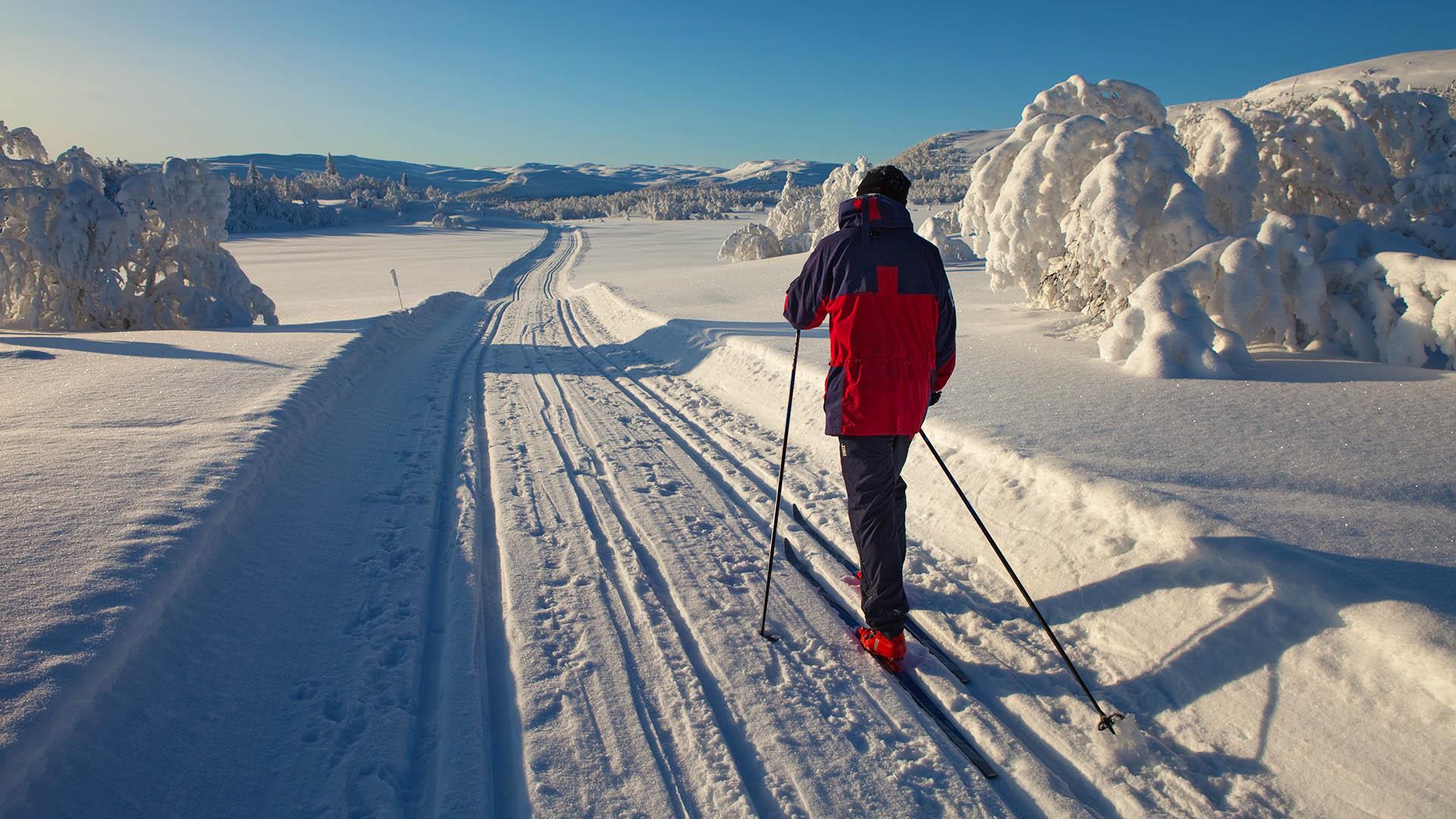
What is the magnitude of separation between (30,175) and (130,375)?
10564 millimetres

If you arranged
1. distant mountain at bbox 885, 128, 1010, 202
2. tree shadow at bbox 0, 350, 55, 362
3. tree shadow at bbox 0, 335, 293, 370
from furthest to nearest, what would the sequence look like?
distant mountain at bbox 885, 128, 1010, 202
tree shadow at bbox 0, 335, 293, 370
tree shadow at bbox 0, 350, 55, 362

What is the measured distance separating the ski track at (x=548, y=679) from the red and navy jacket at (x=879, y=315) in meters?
1.21

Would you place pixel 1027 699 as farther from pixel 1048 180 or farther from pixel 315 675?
pixel 1048 180

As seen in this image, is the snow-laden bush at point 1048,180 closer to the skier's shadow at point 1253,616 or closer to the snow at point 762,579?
the snow at point 762,579

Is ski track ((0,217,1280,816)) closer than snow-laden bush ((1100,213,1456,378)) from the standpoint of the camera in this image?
Yes

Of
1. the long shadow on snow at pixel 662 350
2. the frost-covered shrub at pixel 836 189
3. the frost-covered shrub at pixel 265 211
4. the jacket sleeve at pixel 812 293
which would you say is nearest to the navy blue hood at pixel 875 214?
the jacket sleeve at pixel 812 293

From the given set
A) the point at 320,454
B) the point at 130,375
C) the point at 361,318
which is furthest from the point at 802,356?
the point at 361,318

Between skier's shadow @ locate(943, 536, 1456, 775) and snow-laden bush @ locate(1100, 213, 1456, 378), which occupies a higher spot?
snow-laden bush @ locate(1100, 213, 1456, 378)

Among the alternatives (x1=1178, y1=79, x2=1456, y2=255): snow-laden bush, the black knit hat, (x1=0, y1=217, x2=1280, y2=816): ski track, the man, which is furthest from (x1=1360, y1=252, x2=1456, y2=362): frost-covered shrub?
the black knit hat

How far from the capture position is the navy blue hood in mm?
3094

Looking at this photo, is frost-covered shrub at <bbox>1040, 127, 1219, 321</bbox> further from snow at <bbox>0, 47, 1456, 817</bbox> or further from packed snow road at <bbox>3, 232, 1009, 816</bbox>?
packed snow road at <bbox>3, 232, 1009, 816</bbox>

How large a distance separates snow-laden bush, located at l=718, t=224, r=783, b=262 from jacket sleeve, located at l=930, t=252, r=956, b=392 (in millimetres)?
30268

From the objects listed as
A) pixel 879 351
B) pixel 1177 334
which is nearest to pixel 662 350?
pixel 1177 334

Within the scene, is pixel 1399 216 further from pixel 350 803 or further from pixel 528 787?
pixel 350 803
